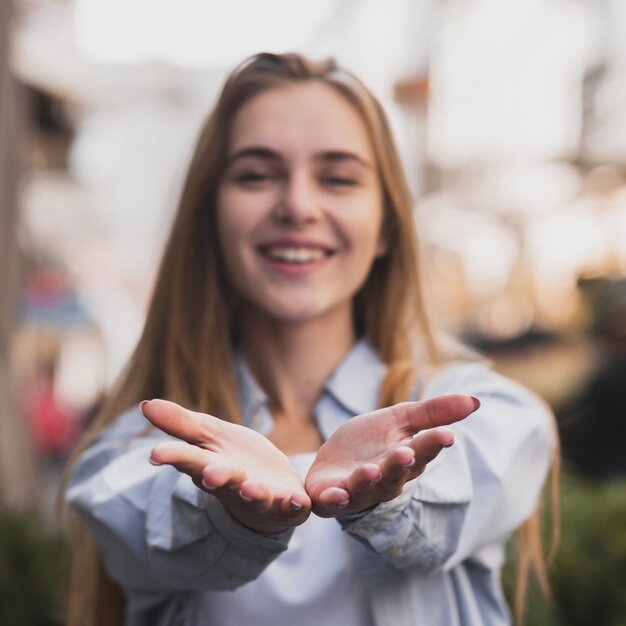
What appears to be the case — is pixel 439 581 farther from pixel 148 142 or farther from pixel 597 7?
pixel 148 142

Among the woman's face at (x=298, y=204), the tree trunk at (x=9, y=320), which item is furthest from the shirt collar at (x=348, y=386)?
the tree trunk at (x=9, y=320)

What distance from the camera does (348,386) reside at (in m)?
1.80

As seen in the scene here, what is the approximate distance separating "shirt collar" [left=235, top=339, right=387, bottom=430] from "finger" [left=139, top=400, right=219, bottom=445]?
573 millimetres

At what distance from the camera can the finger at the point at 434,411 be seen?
115 cm

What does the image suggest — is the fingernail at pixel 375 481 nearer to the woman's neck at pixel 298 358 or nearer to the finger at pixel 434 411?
the finger at pixel 434 411

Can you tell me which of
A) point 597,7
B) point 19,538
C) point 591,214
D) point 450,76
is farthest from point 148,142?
point 19,538

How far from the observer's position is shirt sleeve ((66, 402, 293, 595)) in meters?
1.40

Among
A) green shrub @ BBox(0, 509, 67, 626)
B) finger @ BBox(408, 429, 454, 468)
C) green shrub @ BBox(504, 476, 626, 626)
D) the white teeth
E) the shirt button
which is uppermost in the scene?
the white teeth

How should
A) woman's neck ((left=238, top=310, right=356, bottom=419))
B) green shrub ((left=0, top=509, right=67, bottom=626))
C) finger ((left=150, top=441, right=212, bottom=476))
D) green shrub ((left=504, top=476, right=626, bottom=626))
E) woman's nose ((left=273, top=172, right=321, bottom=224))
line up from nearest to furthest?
finger ((left=150, top=441, right=212, bottom=476))
woman's nose ((left=273, top=172, right=321, bottom=224))
woman's neck ((left=238, top=310, right=356, bottom=419))
green shrub ((left=504, top=476, right=626, bottom=626))
green shrub ((left=0, top=509, right=67, bottom=626))

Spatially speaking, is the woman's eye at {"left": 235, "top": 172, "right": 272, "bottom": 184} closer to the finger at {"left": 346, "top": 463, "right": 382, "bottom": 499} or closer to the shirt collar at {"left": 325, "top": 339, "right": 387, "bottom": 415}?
the shirt collar at {"left": 325, "top": 339, "right": 387, "bottom": 415}

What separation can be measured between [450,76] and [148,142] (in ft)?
19.0

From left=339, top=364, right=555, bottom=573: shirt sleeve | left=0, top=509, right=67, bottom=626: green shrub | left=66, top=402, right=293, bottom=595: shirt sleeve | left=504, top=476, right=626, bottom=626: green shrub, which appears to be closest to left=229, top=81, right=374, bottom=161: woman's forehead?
left=339, top=364, right=555, bottom=573: shirt sleeve

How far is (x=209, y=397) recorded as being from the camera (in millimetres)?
1832

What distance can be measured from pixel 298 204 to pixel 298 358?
299mm
